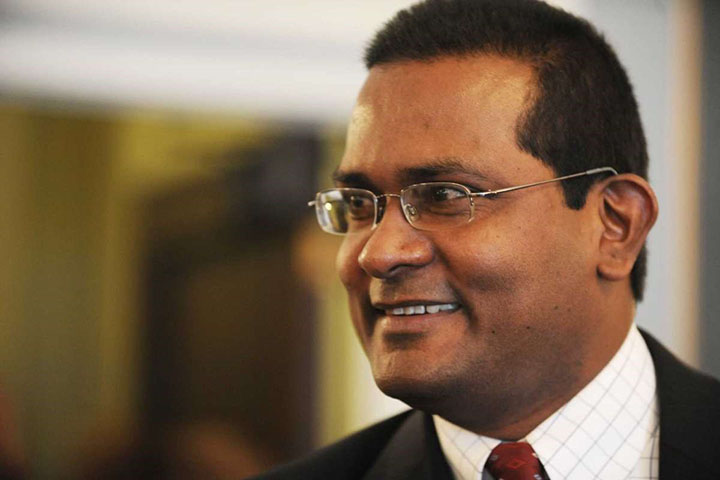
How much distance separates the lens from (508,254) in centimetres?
177

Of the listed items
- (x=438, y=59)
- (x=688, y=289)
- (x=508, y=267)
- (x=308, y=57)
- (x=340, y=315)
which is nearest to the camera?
(x=508, y=267)

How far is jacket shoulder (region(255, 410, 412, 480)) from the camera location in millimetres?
2033

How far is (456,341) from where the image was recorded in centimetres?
178

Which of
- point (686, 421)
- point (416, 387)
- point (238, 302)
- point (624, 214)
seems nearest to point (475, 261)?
point (416, 387)

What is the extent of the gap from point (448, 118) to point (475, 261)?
259mm

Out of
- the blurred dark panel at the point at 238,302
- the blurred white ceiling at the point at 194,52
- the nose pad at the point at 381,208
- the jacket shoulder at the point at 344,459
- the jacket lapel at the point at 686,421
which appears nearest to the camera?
the jacket lapel at the point at 686,421

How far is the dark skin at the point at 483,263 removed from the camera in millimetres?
1775

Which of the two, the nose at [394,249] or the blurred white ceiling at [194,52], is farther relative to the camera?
the blurred white ceiling at [194,52]

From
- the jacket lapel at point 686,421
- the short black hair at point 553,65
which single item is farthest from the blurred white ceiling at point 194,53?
the jacket lapel at point 686,421

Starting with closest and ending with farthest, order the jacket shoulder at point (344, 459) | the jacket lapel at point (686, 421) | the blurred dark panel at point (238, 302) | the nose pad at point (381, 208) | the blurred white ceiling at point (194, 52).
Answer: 1. the jacket lapel at point (686, 421)
2. the nose pad at point (381, 208)
3. the jacket shoulder at point (344, 459)
4. the blurred white ceiling at point (194, 52)
5. the blurred dark panel at point (238, 302)

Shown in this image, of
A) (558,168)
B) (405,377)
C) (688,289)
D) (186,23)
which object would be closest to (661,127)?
(688,289)

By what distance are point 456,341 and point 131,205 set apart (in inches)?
101

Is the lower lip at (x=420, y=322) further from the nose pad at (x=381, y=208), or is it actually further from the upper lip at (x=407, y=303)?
the nose pad at (x=381, y=208)

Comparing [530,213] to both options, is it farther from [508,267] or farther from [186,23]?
[186,23]
